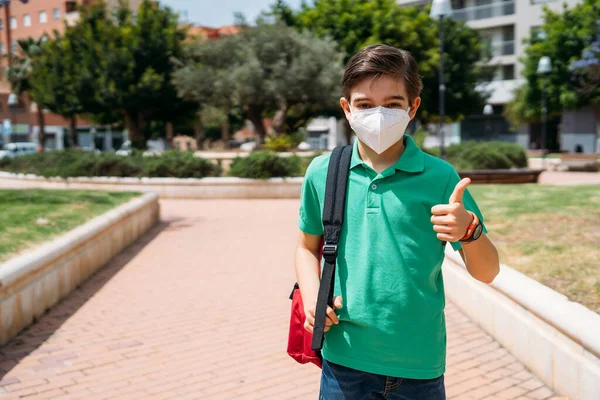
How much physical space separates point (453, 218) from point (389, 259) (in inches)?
11.0

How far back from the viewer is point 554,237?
23.9 ft

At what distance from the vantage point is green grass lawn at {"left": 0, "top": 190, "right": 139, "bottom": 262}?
684 cm

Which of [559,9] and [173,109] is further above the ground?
[559,9]

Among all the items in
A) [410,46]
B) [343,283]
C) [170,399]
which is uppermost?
[410,46]

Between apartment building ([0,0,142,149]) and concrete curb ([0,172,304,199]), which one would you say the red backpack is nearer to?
concrete curb ([0,172,304,199])

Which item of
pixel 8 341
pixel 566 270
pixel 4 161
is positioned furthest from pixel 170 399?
pixel 4 161

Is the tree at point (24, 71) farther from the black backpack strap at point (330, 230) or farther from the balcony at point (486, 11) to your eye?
the black backpack strap at point (330, 230)

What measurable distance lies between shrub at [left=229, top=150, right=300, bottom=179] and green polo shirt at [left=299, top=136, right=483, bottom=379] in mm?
15908

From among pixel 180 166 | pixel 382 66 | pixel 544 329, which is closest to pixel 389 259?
pixel 382 66

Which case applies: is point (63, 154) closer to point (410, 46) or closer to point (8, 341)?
point (8, 341)

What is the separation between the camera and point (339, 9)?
36.1 metres

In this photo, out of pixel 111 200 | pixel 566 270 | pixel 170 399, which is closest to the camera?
pixel 170 399

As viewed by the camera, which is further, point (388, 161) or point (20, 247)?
point (20, 247)

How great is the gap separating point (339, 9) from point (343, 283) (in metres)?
35.5
